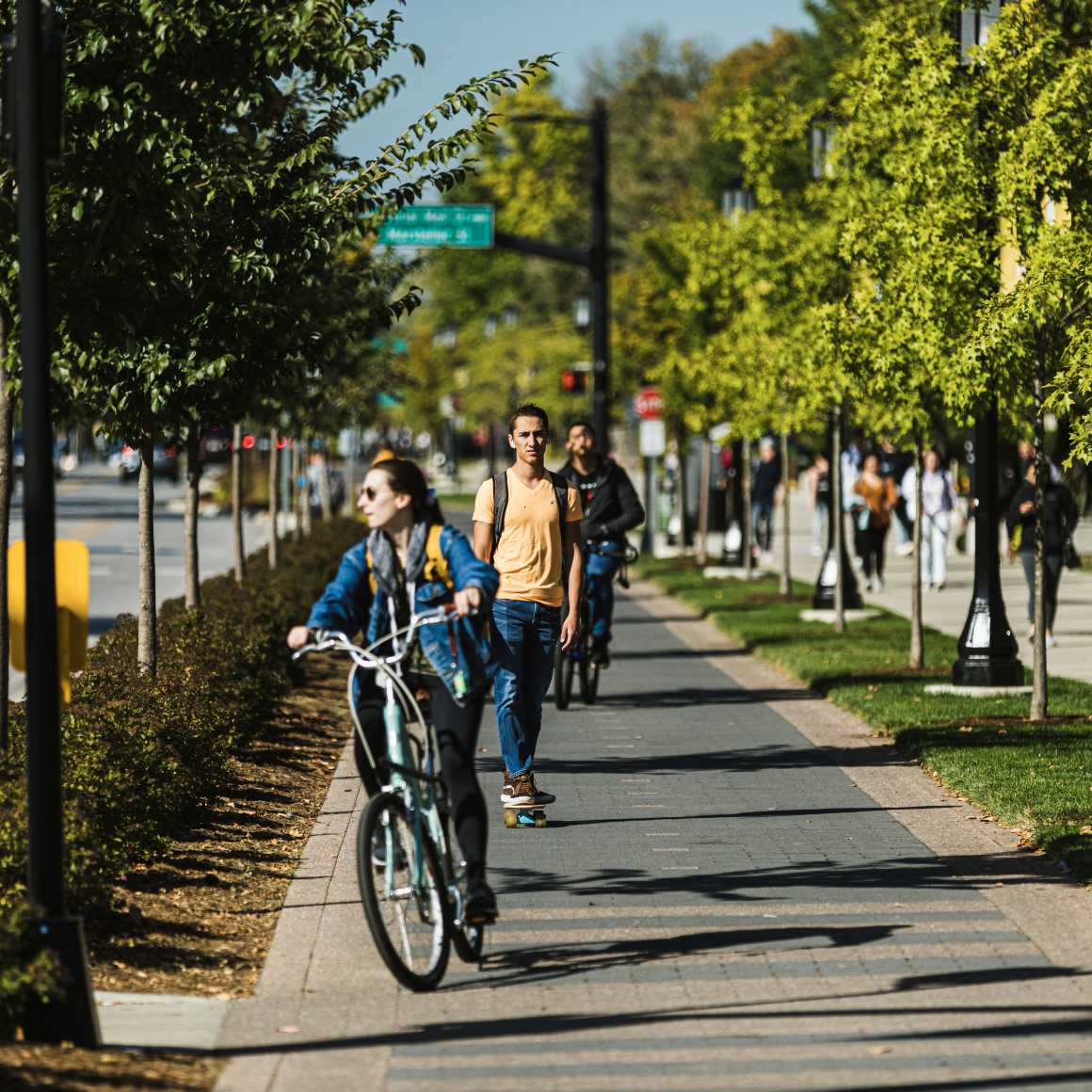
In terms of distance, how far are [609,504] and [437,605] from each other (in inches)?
298

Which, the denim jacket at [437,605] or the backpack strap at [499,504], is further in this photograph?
the backpack strap at [499,504]

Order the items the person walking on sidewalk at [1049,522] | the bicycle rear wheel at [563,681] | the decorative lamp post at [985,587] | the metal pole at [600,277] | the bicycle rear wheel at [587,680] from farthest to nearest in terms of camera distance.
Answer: the metal pole at [600,277], the person walking on sidewalk at [1049,522], the bicycle rear wheel at [587,680], the bicycle rear wheel at [563,681], the decorative lamp post at [985,587]

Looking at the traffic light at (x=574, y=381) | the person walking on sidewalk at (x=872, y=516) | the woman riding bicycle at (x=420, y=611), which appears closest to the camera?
the woman riding bicycle at (x=420, y=611)

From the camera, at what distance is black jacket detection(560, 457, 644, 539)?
14.1 meters

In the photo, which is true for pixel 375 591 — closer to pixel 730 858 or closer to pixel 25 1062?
pixel 25 1062

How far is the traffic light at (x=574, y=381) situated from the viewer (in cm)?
3144

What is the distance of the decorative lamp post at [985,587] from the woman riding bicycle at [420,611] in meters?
7.94

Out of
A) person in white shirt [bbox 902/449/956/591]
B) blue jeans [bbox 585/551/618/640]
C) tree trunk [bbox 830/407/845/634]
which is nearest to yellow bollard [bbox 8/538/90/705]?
blue jeans [bbox 585/551/618/640]

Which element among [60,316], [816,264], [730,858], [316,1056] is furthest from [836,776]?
[816,264]

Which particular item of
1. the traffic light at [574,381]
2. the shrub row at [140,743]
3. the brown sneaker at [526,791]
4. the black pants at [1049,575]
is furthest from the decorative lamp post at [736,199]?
the brown sneaker at [526,791]

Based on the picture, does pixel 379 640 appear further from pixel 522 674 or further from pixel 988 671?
pixel 988 671

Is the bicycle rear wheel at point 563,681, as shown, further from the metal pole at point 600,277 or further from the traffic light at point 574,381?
the traffic light at point 574,381

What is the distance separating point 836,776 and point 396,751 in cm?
517

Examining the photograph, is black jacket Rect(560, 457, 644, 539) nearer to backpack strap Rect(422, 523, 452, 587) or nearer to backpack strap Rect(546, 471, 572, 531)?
backpack strap Rect(546, 471, 572, 531)
